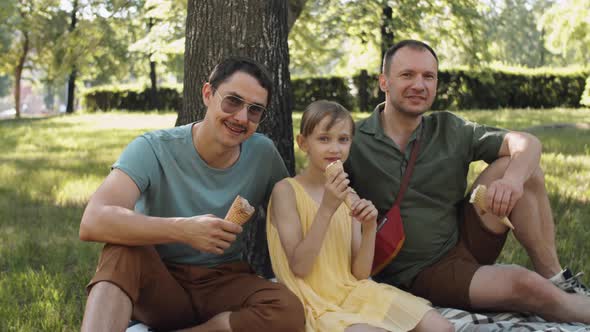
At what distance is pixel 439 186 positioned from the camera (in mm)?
4070

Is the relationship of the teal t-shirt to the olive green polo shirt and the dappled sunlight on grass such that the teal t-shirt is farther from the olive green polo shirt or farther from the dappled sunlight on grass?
the dappled sunlight on grass

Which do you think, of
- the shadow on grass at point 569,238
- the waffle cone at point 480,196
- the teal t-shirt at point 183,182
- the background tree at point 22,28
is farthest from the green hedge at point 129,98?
the waffle cone at point 480,196

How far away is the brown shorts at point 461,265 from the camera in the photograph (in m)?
3.86

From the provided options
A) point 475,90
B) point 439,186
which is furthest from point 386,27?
point 439,186

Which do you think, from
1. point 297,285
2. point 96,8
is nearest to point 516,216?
point 297,285

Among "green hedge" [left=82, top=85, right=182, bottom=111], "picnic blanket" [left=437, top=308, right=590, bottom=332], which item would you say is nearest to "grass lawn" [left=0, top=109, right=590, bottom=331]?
"picnic blanket" [left=437, top=308, right=590, bottom=332]

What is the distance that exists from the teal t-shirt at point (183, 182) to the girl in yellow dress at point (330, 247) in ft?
0.79

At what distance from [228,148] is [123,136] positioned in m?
12.0

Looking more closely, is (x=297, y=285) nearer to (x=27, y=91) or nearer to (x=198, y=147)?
(x=198, y=147)

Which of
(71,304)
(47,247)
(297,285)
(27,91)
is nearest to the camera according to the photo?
(297,285)

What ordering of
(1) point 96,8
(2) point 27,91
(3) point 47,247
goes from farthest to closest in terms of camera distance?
1. (2) point 27,91
2. (1) point 96,8
3. (3) point 47,247

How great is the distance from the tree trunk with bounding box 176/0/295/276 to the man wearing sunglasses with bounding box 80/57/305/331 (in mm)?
979

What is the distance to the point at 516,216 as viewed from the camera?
4066 mm

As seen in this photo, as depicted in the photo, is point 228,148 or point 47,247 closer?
point 228,148
